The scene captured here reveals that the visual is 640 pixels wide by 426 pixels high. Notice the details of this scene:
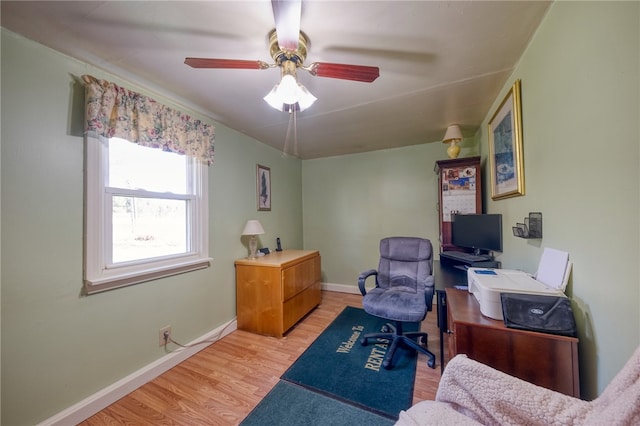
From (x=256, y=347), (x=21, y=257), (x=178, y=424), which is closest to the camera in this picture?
(x=21, y=257)

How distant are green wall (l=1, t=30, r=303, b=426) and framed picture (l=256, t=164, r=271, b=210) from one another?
4.69 feet

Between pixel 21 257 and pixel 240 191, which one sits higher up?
pixel 240 191

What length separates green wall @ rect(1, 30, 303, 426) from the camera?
118cm

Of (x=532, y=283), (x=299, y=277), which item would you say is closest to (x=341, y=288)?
(x=299, y=277)

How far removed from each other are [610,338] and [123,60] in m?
2.76

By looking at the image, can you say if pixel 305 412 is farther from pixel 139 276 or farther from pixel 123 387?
pixel 139 276

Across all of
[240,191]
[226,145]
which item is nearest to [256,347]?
[240,191]

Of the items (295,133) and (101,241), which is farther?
(295,133)

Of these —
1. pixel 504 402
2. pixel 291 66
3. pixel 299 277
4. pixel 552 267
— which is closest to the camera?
pixel 504 402

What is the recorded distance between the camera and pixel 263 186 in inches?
119

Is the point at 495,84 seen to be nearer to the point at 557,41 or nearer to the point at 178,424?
the point at 557,41

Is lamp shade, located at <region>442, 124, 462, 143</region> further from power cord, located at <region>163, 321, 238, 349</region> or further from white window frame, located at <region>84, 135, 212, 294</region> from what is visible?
power cord, located at <region>163, 321, 238, 349</region>

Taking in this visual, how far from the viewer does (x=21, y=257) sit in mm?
1205

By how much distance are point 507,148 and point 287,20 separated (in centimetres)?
169
